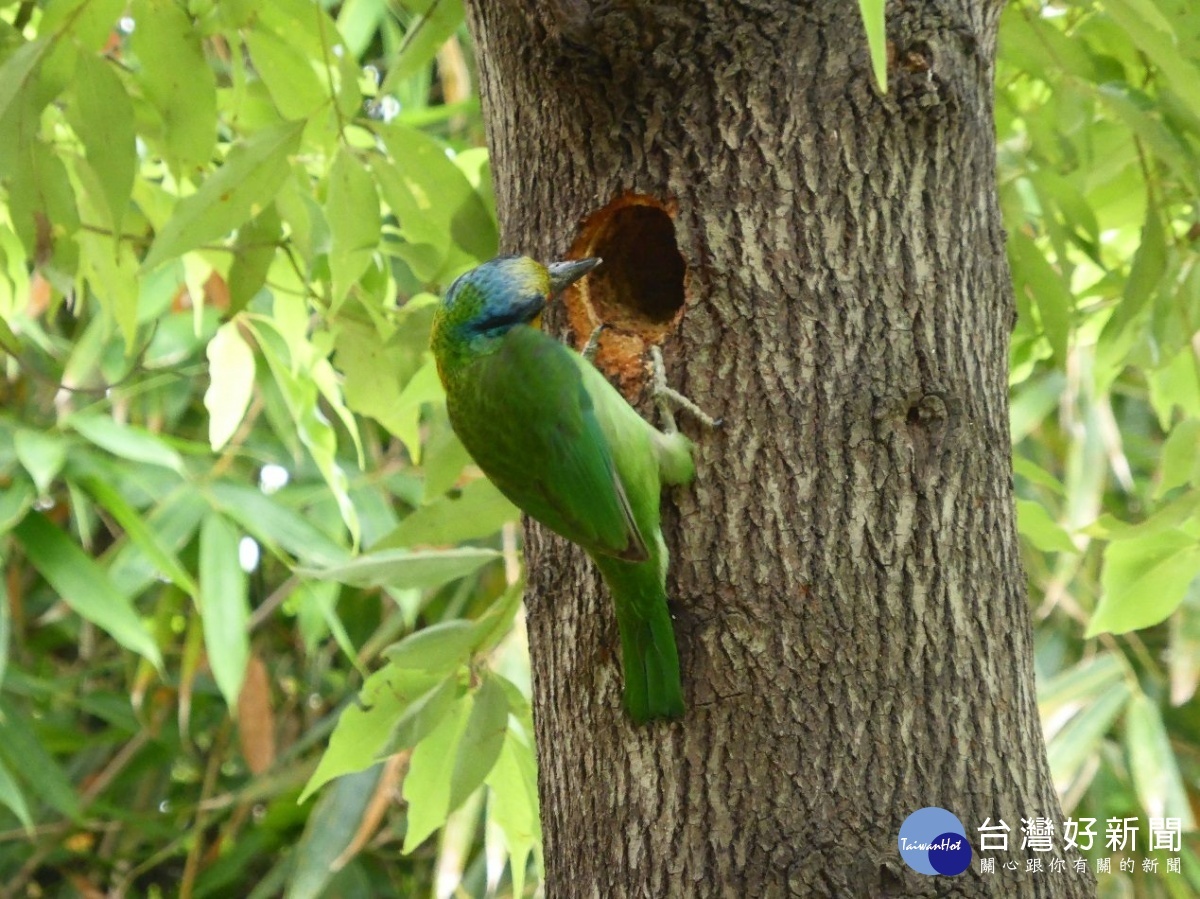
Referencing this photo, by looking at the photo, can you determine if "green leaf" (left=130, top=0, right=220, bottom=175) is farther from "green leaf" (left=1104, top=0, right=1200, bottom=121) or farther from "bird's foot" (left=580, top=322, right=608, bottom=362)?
"green leaf" (left=1104, top=0, right=1200, bottom=121)

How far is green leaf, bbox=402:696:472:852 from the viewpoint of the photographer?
7.71 feet

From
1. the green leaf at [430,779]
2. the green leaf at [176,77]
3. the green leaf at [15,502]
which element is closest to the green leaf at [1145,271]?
the green leaf at [430,779]

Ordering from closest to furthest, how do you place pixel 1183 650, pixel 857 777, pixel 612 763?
pixel 857 777 → pixel 612 763 → pixel 1183 650

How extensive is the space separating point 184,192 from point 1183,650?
2704 millimetres

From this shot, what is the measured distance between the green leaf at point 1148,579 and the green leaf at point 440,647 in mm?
1103

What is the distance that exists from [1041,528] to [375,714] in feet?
4.17

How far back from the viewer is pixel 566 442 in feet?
7.21

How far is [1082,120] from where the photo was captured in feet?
7.95

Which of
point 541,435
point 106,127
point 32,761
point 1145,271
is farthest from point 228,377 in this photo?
point 32,761

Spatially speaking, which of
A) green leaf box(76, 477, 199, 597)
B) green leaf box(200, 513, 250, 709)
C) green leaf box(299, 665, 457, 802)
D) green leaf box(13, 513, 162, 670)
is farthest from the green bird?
green leaf box(200, 513, 250, 709)

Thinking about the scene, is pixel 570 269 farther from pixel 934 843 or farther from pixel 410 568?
pixel 934 843

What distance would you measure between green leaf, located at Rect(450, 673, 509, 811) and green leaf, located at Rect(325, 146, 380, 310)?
2.43 ft

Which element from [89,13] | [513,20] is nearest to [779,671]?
[513,20]

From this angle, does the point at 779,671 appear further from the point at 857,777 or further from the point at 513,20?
the point at 513,20
